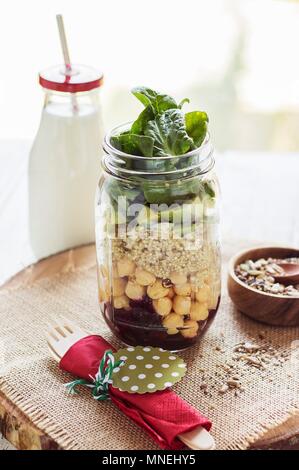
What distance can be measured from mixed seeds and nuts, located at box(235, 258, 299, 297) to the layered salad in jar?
145mm

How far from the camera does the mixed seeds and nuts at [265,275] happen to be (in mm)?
1364

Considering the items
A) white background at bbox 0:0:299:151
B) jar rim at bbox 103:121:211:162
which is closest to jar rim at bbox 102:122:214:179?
jar rim at bbox 103:121:211:162

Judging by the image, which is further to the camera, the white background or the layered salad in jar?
the white background

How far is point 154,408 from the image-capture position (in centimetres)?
111

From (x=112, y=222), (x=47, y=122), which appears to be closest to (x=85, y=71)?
(x=47, y=122)

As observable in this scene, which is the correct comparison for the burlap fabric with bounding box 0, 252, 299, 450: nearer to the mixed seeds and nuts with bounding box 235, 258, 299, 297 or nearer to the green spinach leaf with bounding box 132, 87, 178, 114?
the mixed seeds and nuts with bounding box 235, 258, 299, 297

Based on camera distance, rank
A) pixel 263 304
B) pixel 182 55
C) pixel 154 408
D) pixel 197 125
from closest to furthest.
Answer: pixel 154 408 < pixel 197 125 < pixel 263 304 < pixel 182 55

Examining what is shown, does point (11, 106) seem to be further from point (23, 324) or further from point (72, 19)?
point (23, 324)

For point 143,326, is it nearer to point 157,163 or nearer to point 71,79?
point 157,163

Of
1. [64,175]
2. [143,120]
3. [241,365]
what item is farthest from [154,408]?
[64,175]

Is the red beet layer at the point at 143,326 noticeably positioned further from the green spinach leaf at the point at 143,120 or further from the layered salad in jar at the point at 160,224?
the green spinach leaf at the point at 143,120

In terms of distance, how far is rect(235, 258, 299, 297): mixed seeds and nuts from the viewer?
1.36 m

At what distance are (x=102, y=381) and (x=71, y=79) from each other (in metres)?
0.67

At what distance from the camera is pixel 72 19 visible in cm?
333
